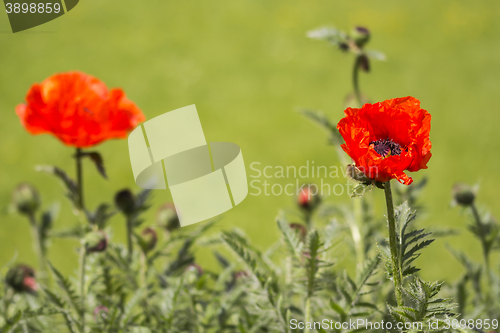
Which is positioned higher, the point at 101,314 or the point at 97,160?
the point at 97,160

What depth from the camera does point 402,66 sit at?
2.50 meters

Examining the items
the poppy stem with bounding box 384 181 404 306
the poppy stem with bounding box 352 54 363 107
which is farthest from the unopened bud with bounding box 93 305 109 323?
the poppy stem with bounding box 352 54 363 107

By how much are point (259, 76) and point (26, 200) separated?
6.03ft

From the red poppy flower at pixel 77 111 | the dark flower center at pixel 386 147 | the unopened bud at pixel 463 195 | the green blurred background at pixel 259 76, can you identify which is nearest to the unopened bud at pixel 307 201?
the unopened bud at pixel 463 195

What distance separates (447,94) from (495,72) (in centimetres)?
28

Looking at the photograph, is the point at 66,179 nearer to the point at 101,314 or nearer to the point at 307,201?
the point at 101,314

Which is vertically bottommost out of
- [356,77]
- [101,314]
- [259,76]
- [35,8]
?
Result: [101,314]

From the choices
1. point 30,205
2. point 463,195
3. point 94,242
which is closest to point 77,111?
point 94,242

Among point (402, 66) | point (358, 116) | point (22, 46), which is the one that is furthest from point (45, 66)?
point (358, 116)

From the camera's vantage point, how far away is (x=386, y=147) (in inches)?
17.7

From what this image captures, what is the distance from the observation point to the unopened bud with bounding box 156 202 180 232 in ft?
2.89

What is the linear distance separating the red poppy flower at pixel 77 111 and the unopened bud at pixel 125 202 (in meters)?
0.12

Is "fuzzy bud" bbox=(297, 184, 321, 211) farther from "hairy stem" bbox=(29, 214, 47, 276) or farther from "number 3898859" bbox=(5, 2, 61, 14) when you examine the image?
"number 3898859" bbox=(5, 2, 61, 14)

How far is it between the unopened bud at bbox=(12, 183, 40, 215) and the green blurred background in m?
0.80
